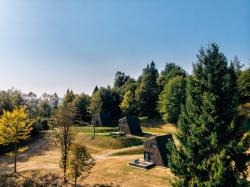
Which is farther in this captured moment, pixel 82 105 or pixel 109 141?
pixel 82 105

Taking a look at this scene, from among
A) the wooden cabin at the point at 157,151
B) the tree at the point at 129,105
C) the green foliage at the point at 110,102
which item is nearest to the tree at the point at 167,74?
the tree at the point at 129,105

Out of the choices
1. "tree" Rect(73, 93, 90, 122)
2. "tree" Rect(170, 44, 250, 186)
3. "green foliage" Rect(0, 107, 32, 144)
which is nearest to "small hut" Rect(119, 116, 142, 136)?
"green foliage" Rect(0, 107, 32, 144)

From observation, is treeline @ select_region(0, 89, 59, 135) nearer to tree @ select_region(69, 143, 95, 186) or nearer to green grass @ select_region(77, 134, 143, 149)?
green grass @ select_region(77, 134, 143, 149)

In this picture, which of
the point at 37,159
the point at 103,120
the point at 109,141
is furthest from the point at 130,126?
the point at 37,159

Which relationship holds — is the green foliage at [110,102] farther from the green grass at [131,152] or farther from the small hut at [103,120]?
the green grass at [131,152]

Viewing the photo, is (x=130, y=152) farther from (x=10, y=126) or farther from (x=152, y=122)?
(x=152, y=122)

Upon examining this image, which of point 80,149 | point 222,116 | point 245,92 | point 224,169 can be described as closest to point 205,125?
point 222,116
